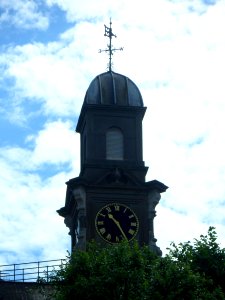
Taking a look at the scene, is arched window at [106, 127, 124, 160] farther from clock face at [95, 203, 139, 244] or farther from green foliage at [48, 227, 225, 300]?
green foliage at [48, 227, 225, 300]

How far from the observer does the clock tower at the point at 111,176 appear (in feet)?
269

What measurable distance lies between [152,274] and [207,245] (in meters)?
6.56

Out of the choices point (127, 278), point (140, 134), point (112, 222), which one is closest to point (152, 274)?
point (127, 278)

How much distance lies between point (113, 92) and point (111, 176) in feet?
22.7

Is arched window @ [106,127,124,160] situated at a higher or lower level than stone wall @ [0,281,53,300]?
higher

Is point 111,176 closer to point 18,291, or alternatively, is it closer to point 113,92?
point 113,92

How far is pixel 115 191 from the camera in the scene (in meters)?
83.2

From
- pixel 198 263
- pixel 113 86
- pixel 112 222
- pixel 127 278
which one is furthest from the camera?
pixel 113 86

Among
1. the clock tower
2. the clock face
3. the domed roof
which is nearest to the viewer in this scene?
the clock face

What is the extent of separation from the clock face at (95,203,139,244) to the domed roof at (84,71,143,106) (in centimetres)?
847

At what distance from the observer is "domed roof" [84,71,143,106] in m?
86.8

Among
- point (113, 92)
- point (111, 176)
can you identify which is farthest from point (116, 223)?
point (113, 92)

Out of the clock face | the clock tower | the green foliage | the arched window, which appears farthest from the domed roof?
the green foliage

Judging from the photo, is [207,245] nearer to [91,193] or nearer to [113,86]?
[91,193]
